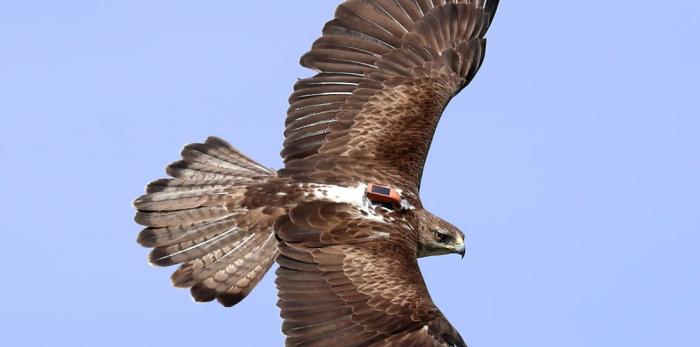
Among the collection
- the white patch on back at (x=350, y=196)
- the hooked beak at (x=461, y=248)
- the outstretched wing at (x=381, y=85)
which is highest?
the outstretched wing at (x=381, y=85)

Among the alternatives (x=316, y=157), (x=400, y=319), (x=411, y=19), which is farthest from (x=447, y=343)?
Answer: (x=411, y=19)

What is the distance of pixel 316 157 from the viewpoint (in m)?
18.2

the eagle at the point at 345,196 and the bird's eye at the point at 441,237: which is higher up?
the eagle at the point at 345,196

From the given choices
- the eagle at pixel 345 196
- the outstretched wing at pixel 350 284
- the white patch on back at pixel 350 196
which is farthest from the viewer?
the white patch on back at pixel 350 196

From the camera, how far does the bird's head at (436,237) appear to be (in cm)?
1778

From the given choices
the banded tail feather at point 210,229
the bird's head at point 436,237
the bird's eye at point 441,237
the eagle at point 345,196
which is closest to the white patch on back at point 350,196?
the eagle at point 345,196

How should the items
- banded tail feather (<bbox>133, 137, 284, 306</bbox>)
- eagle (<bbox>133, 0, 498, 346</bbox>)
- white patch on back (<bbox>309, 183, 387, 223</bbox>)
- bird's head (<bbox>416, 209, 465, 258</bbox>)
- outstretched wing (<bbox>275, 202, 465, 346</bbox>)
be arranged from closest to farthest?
outstretched wing (<bbox>275, 202, 465, 346</bbox>) < eagle (<bbox>133, 0, 498, 346</bbox>) < white patch on back (<bbox>309, 183, 387, 223</bbox>) < banded tail feather (<bbox>133, 137, 284, 306</bbox>) < bird's head (<bbox>416, 209, 465, 258</bbox>)

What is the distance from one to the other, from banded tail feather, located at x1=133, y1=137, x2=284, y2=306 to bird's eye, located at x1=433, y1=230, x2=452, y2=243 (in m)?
1.81

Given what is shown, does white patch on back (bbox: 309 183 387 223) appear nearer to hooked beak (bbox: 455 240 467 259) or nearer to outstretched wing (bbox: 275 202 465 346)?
outstretched wing (bbox: 275 202 465 346)

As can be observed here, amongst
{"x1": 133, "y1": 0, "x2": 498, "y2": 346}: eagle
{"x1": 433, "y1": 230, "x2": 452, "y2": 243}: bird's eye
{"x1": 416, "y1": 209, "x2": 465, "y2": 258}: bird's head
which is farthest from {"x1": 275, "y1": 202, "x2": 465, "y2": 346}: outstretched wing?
{"x1": 433, "y1": 230, "x2": 452, "y2": 243}: bird's eye

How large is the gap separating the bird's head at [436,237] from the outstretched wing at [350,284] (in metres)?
0.48

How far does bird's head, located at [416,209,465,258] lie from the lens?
17.8 m

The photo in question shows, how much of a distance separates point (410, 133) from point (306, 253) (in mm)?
2691

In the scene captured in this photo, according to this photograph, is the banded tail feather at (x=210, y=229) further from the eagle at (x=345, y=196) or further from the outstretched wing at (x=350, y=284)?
the outstretched wing at (x=350, y=284)
